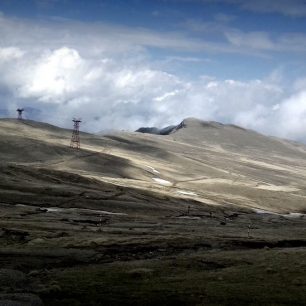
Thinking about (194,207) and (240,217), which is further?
(194,207)

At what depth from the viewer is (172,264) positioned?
186ft

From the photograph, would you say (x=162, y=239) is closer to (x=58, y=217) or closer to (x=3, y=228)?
(x=3, y=228)

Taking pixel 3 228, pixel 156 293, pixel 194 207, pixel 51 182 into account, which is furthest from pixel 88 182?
pixel 156 293

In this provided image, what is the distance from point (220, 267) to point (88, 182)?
142729 millimetres

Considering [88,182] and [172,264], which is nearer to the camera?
[172,264]

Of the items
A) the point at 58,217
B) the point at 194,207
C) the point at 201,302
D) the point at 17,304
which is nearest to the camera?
the point at 17,304

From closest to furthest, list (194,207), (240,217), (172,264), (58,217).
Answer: (172,264) < (58,217) < (240,217) < (194,207)

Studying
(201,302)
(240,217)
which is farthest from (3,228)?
(240,217)

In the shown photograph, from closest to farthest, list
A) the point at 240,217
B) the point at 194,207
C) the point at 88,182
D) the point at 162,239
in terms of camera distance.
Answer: the point at 162,239 < the point at 240,217 < the point at 194,207 < the point at 88,182

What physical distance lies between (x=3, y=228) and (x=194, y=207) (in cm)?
10432

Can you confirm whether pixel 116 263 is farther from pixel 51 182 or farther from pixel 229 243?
pixel 51 182

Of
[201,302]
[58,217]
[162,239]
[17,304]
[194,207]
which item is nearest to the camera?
[17,304]

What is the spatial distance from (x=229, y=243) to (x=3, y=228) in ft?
125

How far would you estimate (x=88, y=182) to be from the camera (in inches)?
7712
